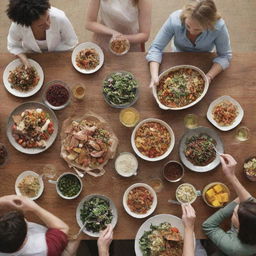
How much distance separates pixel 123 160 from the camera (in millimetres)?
2736

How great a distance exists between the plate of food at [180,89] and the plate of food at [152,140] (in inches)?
7.9

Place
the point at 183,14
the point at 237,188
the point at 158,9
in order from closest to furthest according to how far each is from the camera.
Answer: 1. the point at 237,188
2. the point at 183,14
3. the point at 158,9

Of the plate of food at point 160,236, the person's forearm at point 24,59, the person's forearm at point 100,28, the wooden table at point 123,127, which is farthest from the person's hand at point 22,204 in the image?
the person's forearm at point 100,28

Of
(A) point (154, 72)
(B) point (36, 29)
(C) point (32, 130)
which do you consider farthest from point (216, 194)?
(B) point (36, 29)

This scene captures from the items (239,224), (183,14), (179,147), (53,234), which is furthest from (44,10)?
(239,224)

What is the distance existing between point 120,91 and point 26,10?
944 millimetres

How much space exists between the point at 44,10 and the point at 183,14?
3.59 feet

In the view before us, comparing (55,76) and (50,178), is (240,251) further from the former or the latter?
(55,76)

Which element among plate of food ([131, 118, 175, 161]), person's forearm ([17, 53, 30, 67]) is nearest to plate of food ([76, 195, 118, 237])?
plate of food ([131, 118, 175, 161])

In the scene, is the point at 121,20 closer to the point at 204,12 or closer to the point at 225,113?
the point at 204,12

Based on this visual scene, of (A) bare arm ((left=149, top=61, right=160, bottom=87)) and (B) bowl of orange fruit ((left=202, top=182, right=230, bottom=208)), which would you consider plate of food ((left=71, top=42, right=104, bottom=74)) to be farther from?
(B) bowl of orange fruit ((left=202, top=182, right=230, bottom=208))

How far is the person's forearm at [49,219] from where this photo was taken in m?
2.55

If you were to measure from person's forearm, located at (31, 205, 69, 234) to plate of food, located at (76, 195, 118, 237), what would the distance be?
13 centimetres

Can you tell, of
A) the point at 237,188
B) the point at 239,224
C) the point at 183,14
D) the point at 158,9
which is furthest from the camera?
the point at 158,9
